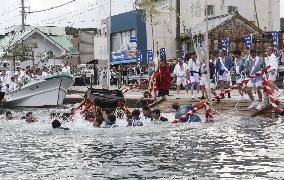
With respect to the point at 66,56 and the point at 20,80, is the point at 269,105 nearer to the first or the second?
the point at 20,80

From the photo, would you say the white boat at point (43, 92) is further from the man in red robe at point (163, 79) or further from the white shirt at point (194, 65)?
the white shirt at point (194, 65)

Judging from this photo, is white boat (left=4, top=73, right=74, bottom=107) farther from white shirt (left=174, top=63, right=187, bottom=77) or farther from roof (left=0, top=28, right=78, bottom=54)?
roof (left=0, top=28, right=78, bottom=54)

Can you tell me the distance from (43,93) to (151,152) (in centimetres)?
1958

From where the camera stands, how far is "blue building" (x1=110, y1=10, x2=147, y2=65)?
5619 centimetres

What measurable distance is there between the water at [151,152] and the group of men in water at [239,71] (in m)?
1.92

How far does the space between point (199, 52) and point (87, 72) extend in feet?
108

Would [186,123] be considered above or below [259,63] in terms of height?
below

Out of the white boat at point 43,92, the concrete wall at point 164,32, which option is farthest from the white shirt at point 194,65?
the concrete wall at point 164,32

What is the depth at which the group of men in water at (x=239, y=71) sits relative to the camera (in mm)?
20922

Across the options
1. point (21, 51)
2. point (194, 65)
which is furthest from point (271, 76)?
point (21, 51)

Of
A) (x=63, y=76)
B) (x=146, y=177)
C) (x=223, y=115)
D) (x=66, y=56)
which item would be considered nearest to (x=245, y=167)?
(x=146, y=177)

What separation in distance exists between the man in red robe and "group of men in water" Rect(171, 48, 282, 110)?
3.02 feet

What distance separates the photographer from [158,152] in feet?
46.6

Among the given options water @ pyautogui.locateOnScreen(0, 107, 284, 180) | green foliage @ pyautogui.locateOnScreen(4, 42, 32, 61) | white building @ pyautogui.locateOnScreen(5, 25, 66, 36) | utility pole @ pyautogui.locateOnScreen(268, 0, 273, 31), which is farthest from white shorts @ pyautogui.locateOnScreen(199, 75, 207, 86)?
white building @ pyautogui.locateOnScreen(5, 25, 66, 36)
